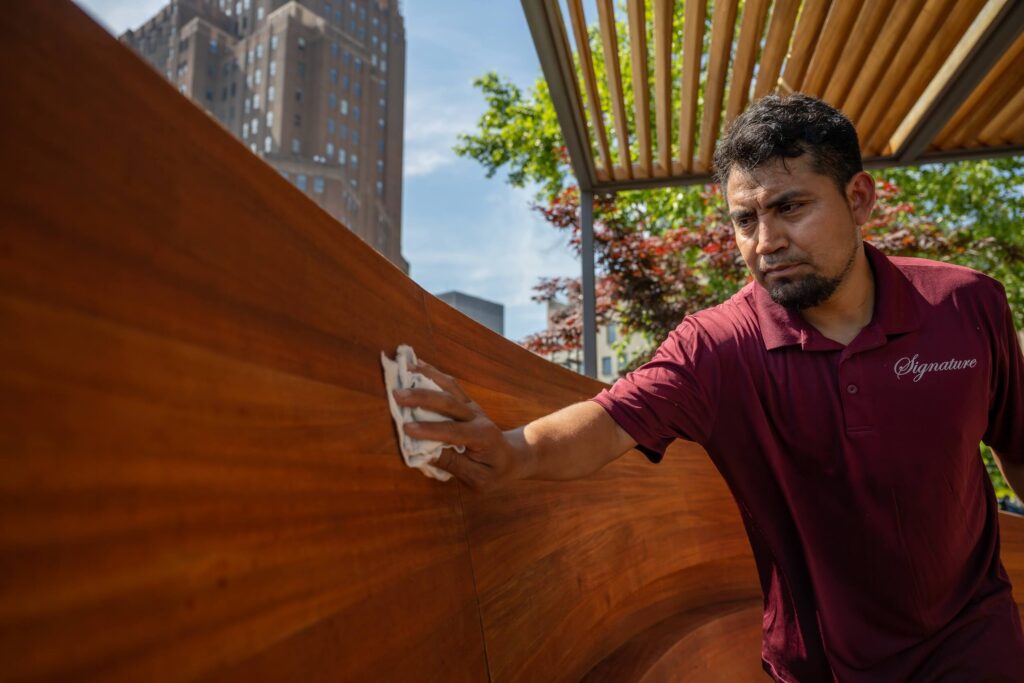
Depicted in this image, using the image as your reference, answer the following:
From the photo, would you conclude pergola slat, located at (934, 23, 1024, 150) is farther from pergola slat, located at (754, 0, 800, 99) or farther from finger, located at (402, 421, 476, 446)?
finger, located at (402, 421, 476, 446)

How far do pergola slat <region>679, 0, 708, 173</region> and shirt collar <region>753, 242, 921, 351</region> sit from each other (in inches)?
78.2

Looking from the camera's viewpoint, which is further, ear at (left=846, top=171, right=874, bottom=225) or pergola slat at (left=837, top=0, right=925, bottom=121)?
pergola slat at (left=837, top=0, right=925, bottom=121)

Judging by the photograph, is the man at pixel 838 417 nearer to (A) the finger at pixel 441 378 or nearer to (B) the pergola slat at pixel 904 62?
(A) the finger at pixel 441 378

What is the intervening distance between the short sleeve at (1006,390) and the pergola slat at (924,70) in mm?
2191

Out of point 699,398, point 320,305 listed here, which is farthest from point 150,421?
point 699,398

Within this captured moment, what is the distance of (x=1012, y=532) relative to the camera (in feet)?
A: 10.1

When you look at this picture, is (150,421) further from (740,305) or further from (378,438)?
(740,305)

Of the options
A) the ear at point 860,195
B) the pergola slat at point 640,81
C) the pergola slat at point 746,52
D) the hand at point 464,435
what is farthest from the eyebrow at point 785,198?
the pergola slat at point 746,52

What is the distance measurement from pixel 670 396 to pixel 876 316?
507 millimetres

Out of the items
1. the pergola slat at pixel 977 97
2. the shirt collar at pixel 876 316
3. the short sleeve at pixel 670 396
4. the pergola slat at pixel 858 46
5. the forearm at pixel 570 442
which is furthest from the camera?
the pergola slat at pixel 977 97

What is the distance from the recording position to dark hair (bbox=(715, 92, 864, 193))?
1670mm

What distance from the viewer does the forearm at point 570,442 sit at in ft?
4.32

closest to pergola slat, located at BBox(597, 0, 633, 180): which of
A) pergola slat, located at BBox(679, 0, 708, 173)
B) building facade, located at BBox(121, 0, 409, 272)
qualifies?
pergola slat, located at BBox(679, 0, 708, 173)

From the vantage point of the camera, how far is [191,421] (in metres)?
0.66
